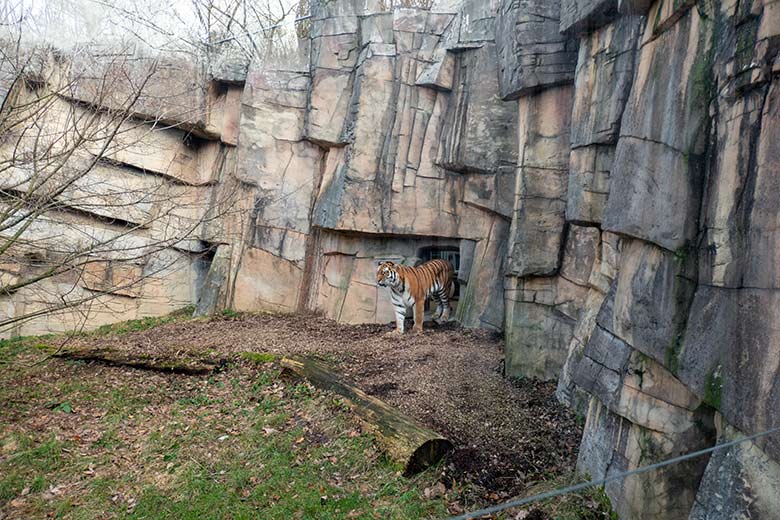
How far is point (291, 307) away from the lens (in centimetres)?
1161

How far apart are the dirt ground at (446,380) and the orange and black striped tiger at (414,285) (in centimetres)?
48

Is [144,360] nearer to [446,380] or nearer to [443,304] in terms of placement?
[446,380]

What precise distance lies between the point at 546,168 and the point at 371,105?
4.21 m

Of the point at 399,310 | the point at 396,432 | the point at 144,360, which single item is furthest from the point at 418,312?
the point at 396,432

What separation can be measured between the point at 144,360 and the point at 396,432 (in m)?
4.42

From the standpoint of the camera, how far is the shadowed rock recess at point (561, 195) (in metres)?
3.28

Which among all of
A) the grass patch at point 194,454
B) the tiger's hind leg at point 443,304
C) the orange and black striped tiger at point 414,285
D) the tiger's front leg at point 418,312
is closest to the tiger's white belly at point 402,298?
the orange and black striped tiger at point 414,285

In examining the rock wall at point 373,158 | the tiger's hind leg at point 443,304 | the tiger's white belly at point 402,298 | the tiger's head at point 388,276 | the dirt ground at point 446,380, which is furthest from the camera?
the tiger's hind leg at point 443,304

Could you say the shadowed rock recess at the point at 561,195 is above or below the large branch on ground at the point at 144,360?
above

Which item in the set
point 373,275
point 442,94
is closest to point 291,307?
point 373,275

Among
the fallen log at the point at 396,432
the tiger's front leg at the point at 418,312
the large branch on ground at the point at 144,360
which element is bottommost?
the large branch on ground at the point at 144,360

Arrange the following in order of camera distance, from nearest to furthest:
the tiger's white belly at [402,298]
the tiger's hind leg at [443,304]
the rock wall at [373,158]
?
1. the rock wall at [373,158]
2. the tiger's white belly at [402,298]
3. the tiger's hind leg at [443,304]

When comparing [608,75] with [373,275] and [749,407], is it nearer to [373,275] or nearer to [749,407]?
[749,407]

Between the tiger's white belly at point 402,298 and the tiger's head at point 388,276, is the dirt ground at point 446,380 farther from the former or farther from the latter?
the tiger's head at point 388,276
